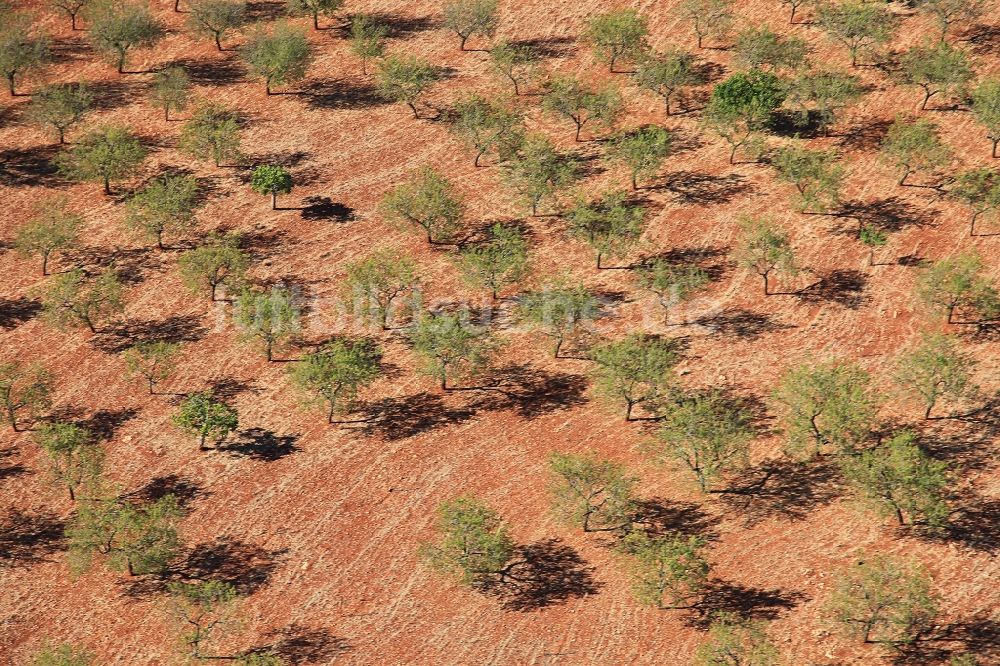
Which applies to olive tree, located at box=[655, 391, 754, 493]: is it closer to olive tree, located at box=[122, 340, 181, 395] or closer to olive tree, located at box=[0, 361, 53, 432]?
olive tree, located at box=[122, 340, 181, 395]

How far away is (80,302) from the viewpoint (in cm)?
6925

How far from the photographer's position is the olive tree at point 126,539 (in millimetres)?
56734

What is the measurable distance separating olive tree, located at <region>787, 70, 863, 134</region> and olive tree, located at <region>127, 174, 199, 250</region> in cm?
3720

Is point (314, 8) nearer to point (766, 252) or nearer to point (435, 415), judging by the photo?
point (435, 415)

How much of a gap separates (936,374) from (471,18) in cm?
4207

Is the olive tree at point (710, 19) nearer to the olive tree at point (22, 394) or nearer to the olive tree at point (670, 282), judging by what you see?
the olive tree at point (670, 282)

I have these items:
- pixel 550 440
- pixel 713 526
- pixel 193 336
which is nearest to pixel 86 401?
pixel 193 336

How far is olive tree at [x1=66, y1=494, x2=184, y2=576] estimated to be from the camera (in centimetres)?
5673

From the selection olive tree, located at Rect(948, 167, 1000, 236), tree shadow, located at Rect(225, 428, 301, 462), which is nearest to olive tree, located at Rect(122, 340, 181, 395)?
tree shadow, located at Rect(225, 428, 301, 462)

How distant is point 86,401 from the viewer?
216ft

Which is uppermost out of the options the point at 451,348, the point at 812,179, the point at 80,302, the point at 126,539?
the point at 812,179

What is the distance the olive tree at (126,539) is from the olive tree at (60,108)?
3151 cm

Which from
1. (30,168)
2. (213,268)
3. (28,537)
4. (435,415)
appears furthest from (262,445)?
(30,168)

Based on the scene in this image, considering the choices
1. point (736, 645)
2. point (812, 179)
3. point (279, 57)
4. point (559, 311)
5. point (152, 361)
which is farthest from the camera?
point (279, 57)
